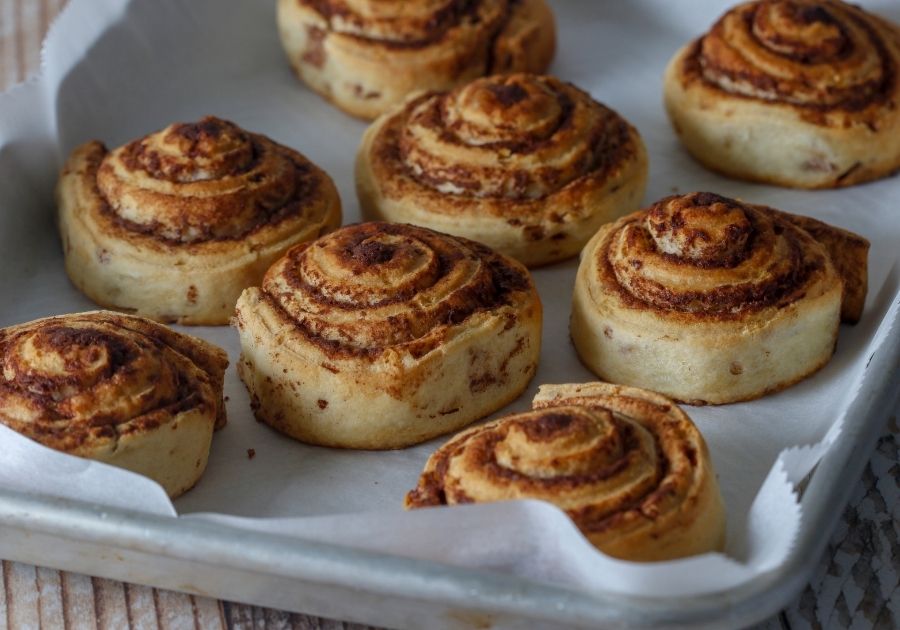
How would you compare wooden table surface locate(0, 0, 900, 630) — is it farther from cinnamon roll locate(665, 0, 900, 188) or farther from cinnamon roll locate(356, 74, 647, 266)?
cinnamon roll locate(665, 0, 900, 188)

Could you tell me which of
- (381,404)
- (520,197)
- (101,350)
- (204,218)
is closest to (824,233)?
(520,197)

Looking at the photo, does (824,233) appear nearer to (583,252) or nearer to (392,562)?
(583,252)

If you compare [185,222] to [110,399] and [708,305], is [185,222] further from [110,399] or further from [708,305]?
[708,305]

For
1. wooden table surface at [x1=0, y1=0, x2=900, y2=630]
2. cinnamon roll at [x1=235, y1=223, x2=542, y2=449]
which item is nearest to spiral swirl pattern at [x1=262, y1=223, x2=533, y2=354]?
cinnamon roll at [x1=235, y1=223, x2=542, y2=449]

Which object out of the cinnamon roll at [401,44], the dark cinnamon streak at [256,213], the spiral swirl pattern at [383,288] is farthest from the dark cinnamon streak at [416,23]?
the spiral swirl pattern at [383,288]

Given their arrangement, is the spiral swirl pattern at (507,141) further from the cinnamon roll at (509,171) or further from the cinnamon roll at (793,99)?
the cinnamon roll at (793,99)

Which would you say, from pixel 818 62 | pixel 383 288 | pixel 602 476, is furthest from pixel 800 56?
pixel 602 476
